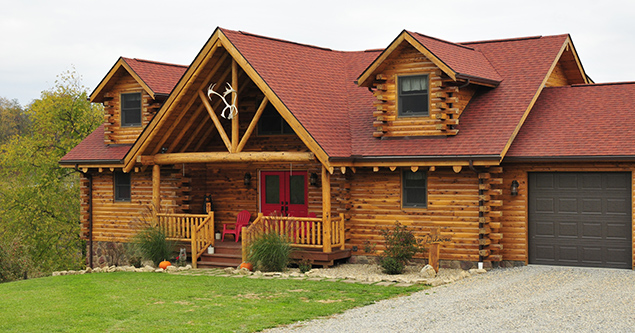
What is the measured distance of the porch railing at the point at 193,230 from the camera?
1914 centimetres

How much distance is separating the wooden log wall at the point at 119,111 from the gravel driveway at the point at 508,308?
460 inches

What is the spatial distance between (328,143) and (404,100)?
2.36 meters

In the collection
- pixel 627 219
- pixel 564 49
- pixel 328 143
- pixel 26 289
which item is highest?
pixel 564 49

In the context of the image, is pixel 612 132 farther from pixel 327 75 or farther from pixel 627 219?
pixel 327 75

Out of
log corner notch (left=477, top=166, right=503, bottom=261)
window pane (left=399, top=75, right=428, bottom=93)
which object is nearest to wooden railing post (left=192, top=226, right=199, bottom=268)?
window pane (left=399, top=75, right=428, bottom=93)

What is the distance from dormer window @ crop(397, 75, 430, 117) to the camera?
18.1 meters

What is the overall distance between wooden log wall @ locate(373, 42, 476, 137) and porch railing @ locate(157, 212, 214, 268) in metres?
5.18

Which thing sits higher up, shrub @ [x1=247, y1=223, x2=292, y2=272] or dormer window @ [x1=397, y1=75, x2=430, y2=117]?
dormer window @ [x1=397, y1=75, x2=430, y2=117]

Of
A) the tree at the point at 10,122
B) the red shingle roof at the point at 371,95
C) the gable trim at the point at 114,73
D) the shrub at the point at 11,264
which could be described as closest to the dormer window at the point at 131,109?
the gable trim at the point at 114,73

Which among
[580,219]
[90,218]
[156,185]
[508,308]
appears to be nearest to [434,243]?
[580,219]

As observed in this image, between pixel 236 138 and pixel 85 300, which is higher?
pixel 236 138

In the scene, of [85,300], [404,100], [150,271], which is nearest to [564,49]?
[404,100]

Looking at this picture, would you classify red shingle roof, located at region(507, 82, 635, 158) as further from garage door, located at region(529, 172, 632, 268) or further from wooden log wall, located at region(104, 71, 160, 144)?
wooden log wall, located at region(104, 71, 160, 144)

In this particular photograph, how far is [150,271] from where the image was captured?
60.3 ft
